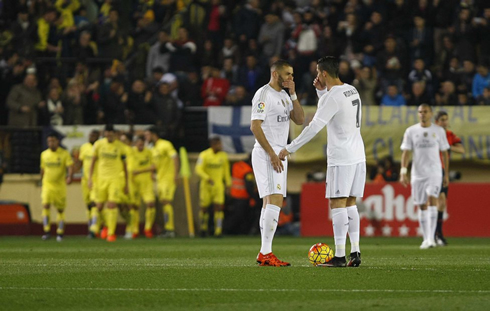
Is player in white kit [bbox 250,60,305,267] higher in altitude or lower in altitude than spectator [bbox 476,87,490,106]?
lower

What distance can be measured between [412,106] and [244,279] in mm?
12257

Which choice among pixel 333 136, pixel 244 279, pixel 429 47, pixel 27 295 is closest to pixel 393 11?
pixel 429 47

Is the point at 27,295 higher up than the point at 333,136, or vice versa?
the point at 333,136

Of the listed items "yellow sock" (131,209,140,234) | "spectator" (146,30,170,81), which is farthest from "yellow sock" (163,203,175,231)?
"spectator" (146,30,170,81)

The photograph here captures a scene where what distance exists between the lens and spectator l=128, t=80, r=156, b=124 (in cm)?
2155

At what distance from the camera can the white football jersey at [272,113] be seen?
10000 millimetres

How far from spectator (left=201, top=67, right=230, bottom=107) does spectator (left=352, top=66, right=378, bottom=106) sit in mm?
3085

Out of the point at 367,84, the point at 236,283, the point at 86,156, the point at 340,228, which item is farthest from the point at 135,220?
the point at 236,283

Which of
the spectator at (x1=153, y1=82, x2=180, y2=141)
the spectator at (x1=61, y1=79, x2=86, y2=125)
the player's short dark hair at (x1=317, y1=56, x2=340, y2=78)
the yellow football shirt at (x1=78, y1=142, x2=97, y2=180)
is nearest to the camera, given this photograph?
the player's short dark hair at (x1=317, y1=56, x2=340, y2=78)

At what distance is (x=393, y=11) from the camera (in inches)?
849

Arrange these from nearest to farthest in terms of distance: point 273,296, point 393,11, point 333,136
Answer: point 273,296 < point 333,136 < point 393,11

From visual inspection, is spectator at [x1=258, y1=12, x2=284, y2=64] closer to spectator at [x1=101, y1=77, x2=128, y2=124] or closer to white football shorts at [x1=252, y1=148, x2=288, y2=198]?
spectator at [x1=101, y1=77, x2=128, y2=124]

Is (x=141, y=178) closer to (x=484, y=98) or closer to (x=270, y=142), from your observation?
(x=484, y=98)

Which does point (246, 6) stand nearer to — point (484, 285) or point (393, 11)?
point (393, 11)
